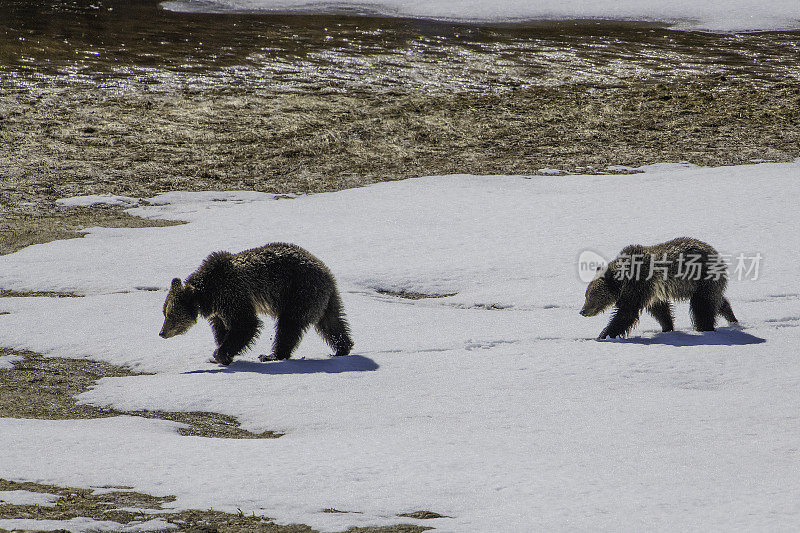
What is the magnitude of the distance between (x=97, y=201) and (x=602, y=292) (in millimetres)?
10625

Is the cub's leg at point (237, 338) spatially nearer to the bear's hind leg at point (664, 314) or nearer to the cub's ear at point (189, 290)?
the cub's ear at point (189, 290)

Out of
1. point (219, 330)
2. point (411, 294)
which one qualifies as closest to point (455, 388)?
point (219, 330)

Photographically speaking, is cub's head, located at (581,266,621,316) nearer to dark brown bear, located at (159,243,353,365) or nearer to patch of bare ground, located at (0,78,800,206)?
dark brown bear, located at (159,243,353,365)

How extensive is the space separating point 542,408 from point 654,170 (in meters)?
11.8

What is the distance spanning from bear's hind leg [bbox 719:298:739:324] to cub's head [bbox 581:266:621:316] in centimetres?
104

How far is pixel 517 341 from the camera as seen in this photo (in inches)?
340

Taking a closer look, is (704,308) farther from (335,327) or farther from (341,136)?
(341,136)

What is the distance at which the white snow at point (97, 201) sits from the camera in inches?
631

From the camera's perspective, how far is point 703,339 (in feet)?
27.3

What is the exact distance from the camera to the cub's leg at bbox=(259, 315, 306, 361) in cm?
813

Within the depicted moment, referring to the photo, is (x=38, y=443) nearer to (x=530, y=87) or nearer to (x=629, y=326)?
(x=629, y=326)

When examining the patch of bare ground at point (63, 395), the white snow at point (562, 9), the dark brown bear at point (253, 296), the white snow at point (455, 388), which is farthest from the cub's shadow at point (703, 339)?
the white snow at point (562, 9)

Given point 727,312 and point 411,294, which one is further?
point 411,294

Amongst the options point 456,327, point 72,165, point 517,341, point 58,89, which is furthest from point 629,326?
point 58,89
